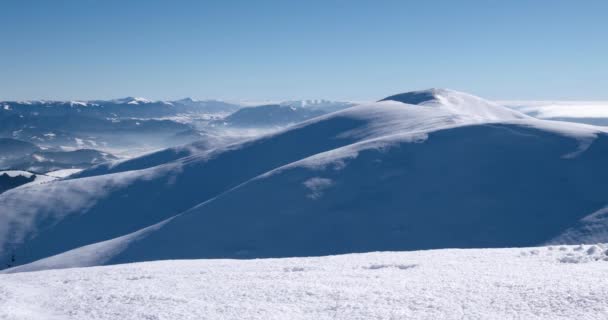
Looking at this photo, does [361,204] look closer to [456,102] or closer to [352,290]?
[352,290]

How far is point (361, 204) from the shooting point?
31.4 metres

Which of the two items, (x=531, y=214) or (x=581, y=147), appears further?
(x=581, y=147)

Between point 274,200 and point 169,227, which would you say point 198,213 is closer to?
point 169,227

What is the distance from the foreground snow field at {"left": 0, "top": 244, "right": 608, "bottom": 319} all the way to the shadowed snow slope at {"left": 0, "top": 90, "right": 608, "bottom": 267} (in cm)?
1540

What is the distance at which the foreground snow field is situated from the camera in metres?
7.34

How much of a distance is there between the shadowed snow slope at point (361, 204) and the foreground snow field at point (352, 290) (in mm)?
15403

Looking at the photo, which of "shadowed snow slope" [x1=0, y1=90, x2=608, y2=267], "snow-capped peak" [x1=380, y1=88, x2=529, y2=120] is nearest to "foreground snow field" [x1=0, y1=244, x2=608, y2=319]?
"shadowed snow slope" [x1=0, y1=90, x2=608, y2=267]

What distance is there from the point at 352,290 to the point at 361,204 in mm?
22903

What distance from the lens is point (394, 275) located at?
9883 millimetres

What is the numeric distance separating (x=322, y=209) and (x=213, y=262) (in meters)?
17.5

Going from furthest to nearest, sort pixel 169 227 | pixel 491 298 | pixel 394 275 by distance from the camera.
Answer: pixel 169 227 → pixel 394 275 → pixel 491 298

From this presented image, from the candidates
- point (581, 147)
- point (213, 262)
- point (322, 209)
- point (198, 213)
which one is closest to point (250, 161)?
point (198, 213)

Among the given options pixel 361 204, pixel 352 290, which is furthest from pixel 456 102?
pixel 352 290

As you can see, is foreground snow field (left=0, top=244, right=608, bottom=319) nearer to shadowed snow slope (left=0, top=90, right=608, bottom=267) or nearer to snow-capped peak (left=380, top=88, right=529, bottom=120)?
shadowed snow slope (left=0, top=90, right=608, bottom=267)
